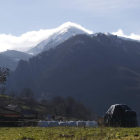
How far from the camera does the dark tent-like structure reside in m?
33.1

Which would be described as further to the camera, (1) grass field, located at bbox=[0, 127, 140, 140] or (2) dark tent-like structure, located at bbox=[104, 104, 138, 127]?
(2) dark tent-like structure, located at bbox=[104, 104, 138, 127]

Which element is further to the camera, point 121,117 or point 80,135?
point 121,117

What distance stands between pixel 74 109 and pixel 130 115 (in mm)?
137008

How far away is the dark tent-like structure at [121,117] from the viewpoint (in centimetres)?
3312

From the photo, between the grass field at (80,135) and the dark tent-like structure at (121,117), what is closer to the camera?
the grass field at (80,135)

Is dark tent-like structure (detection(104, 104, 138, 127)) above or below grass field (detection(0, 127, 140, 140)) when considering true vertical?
above

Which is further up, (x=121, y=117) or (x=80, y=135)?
(x=121, y=117)

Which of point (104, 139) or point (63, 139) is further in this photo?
point (63, 139)

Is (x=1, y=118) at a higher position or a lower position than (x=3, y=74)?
lower

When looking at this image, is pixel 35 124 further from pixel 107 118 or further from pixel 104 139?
pixel 104 139

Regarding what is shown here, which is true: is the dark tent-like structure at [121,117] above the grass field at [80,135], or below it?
above

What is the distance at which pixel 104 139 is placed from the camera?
512 inches

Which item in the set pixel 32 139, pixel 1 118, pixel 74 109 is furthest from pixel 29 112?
pixel 32 139

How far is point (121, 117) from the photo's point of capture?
33656mm
